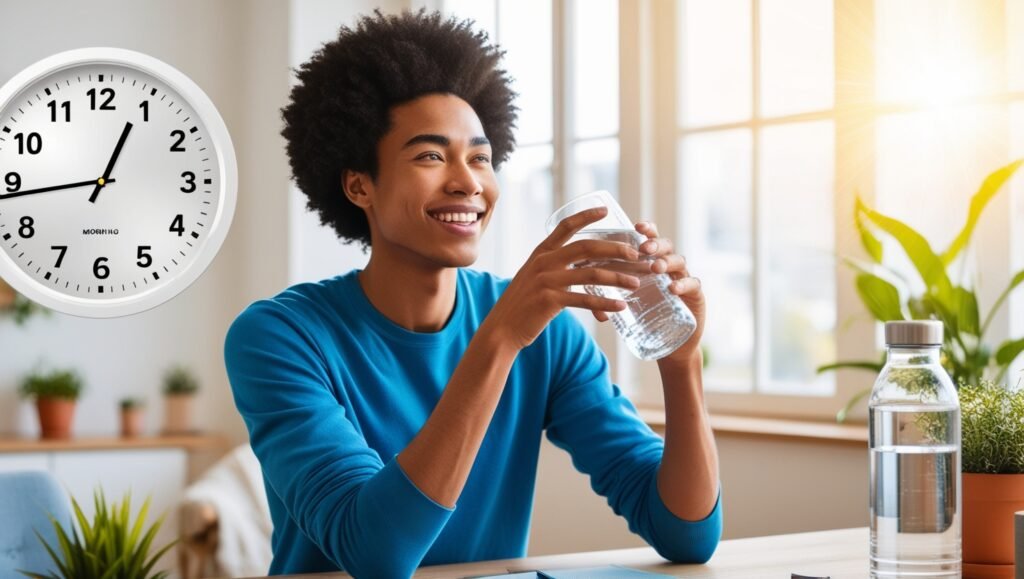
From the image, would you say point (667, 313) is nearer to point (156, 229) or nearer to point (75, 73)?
point (156, 229)

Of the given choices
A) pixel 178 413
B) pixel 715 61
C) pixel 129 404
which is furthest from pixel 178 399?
pixel 715 61

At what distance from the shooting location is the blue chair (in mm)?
1842

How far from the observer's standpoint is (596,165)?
140 inches

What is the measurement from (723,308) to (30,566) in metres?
1.92

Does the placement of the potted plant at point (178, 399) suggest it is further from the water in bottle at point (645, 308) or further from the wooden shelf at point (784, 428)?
the water in bottle at point (645, 308)

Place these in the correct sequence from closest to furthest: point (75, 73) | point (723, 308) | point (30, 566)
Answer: point (75, 73)
point (30, 566)
point (723, 308)

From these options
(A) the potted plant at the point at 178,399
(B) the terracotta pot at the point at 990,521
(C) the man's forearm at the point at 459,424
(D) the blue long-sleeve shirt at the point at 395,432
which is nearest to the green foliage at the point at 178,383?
(A) the potted plant at the point at 178,399

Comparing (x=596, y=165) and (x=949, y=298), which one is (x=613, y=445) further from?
(x=596, y=165)

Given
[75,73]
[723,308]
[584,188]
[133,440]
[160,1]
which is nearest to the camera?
[75,73]

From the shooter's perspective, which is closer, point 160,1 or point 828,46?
point 828,46

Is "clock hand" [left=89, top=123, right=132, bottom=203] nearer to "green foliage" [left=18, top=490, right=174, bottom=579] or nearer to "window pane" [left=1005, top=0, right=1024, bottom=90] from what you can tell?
"green foliage" [left=18, top=490, right=174, bottom=579]

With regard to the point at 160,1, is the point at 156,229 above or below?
below

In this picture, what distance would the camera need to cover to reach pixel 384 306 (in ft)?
5.45

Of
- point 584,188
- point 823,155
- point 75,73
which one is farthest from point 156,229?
point 584,188
